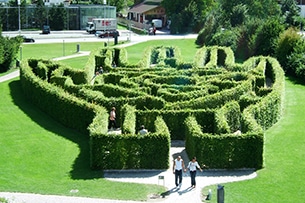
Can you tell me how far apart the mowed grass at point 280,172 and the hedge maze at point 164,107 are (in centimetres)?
104

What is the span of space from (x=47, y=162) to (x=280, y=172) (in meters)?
12.3

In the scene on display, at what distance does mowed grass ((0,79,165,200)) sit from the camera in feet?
86.6

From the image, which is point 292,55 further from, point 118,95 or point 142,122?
point 142,122

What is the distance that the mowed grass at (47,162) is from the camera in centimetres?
2641

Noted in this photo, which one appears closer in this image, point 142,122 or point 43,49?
point 142,122

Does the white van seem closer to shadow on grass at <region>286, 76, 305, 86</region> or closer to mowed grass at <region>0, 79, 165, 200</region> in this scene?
shadow on grass at <region>286, 76, 305, 86</region>

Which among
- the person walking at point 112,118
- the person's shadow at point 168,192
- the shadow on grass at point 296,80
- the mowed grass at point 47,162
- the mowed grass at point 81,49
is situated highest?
the mowed grass at point 81,49

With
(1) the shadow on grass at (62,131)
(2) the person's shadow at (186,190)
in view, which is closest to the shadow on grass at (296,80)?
(1) the shadow on grass at (62,131)

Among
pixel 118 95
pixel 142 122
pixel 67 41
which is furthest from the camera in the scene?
pixel 67 41

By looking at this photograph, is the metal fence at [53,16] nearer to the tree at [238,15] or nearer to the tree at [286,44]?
the tree at [238,15]

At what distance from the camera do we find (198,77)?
45438mm

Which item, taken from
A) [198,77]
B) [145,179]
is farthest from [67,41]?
[145,179]

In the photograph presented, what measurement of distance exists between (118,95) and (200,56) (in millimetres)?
20001

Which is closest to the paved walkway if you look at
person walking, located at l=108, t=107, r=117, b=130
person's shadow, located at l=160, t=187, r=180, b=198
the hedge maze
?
person's shadow, located at l=160, t=187, r=180, b=198
